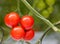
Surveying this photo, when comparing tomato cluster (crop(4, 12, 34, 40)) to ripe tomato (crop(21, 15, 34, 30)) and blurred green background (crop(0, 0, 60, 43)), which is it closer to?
ripe tomato (crop(21, 15, 34, 30))

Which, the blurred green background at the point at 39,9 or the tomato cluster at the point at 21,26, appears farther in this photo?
the blurred green background at the point at 39,9

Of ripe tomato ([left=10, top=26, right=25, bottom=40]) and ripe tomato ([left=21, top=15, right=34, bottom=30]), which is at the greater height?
ripe tomato ([left=21, top=15, right=34, bottom=30])

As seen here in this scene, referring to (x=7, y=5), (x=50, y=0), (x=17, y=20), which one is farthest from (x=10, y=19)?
(x=7, y=5)

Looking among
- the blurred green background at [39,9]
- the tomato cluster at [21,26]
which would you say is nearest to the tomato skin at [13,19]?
the tomato cluster at [21,26]

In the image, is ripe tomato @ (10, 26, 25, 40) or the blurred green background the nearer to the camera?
ripe tomato @ (10, 26, 25, 40)

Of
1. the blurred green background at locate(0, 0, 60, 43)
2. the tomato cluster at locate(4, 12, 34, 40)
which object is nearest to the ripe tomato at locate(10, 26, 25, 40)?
the tomato cluster at locate(4, 12, 34, 40)

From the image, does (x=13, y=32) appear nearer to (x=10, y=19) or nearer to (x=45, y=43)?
(x=10, y=19)

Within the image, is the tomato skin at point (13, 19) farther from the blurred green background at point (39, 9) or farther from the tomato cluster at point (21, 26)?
the blurred green background at point (39, 9)

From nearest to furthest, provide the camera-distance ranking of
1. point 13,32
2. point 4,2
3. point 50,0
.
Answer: point 13,32, point 50,0, point 4,2

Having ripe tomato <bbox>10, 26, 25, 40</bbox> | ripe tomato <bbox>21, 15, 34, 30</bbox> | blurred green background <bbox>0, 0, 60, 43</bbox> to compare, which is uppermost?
blurred green background <bbox>0, 0, 60, 43</bbox>
